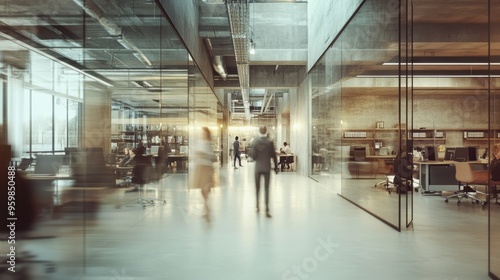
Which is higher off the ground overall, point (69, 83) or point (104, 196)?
point (69, 83)

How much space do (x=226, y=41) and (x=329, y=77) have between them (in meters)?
5.20

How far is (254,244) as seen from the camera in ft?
17.4

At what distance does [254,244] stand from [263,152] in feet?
8.41

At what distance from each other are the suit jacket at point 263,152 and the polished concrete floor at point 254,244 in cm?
98

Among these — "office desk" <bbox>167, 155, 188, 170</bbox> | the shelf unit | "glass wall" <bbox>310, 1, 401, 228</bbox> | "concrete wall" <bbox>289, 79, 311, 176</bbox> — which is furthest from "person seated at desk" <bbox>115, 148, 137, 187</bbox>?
the shelf unit

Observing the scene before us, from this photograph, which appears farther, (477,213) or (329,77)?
(329,77)

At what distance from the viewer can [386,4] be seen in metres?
7.10

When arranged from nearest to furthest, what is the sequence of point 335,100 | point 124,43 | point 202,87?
point 124,43 → point 335,100 → point 202,87

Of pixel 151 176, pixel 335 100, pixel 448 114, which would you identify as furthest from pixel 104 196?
pixel 448 114

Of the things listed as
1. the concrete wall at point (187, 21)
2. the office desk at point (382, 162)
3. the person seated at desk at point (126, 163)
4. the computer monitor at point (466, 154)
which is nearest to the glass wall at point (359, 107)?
the office desk at point (382, 162)

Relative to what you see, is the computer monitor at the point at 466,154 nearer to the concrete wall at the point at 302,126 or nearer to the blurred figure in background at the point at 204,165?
the concrete wall at the point at 302,126

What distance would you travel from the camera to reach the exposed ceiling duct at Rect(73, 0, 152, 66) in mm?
6255

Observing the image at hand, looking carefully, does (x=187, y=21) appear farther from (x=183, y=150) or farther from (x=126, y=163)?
(x=183, y=150)

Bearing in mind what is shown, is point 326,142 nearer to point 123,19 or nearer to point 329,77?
point 329,77
